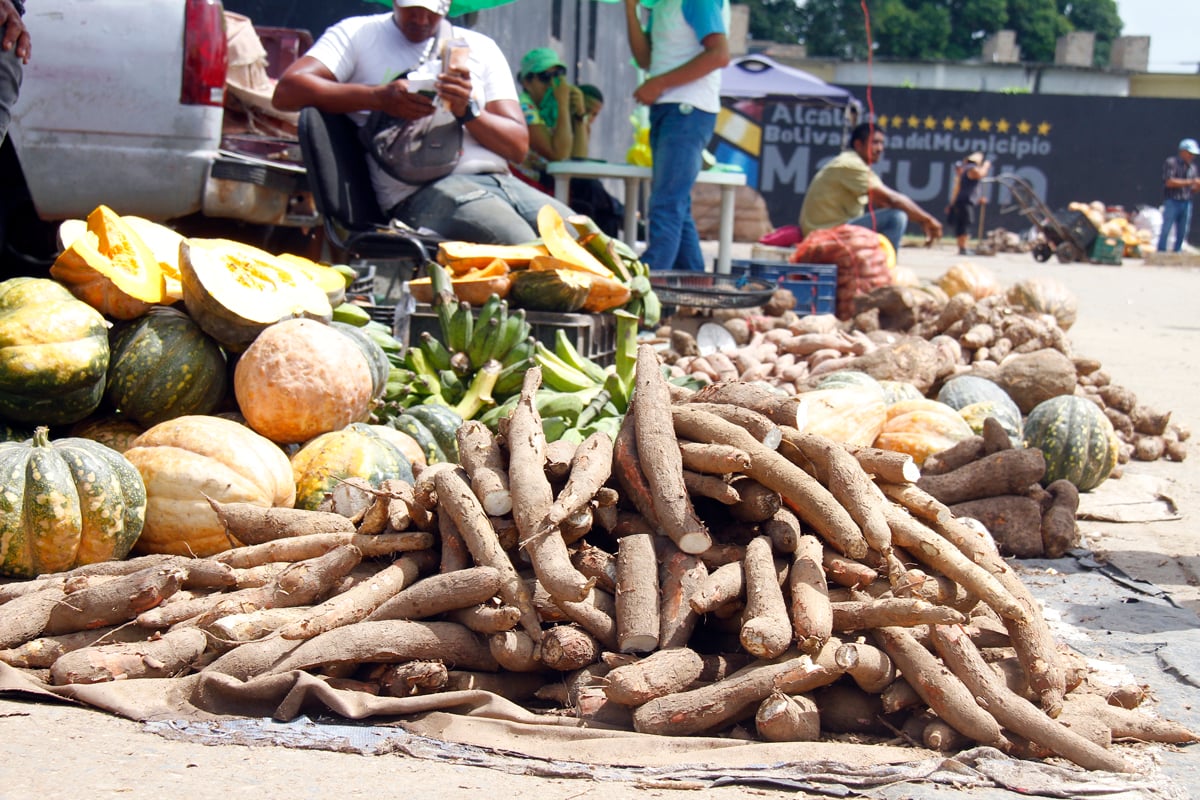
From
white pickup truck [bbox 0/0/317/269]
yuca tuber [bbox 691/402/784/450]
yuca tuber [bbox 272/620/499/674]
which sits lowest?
yuca tuber [bbox 272/620/499/674]

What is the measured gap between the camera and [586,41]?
60.1ft

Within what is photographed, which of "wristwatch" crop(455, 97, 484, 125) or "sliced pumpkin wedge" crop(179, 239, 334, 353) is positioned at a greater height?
"wristwatch" crop(455, 97, 484, 125)

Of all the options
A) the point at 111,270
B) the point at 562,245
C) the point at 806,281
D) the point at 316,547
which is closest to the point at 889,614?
the point at 316,547

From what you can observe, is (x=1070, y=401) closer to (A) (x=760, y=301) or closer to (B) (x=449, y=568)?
(A) (x=760, y=301)

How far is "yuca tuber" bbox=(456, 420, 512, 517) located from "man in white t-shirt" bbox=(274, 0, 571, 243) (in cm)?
327

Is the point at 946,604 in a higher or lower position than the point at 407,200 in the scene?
lower

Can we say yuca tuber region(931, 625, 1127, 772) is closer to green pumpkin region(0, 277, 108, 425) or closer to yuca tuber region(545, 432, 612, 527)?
yuca tuber region(545, 432, 612, 527)

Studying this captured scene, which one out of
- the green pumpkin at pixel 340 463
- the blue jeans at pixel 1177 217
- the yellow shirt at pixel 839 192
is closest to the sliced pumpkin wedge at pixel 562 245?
the green pumpkin at pixel 340 463

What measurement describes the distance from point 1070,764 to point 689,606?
40.4 inches

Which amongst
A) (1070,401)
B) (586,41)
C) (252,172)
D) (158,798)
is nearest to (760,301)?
(1070,401)

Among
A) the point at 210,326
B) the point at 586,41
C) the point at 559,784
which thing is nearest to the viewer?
the point at 559,784

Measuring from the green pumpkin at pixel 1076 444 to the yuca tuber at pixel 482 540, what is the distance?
373cm

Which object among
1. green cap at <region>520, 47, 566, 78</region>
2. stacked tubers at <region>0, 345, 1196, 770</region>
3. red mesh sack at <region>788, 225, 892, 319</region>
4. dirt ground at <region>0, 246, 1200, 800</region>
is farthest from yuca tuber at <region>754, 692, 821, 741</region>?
green cap at <region>520, 47, 566, 78</region>

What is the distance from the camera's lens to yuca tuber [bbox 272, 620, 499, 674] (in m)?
3.08
